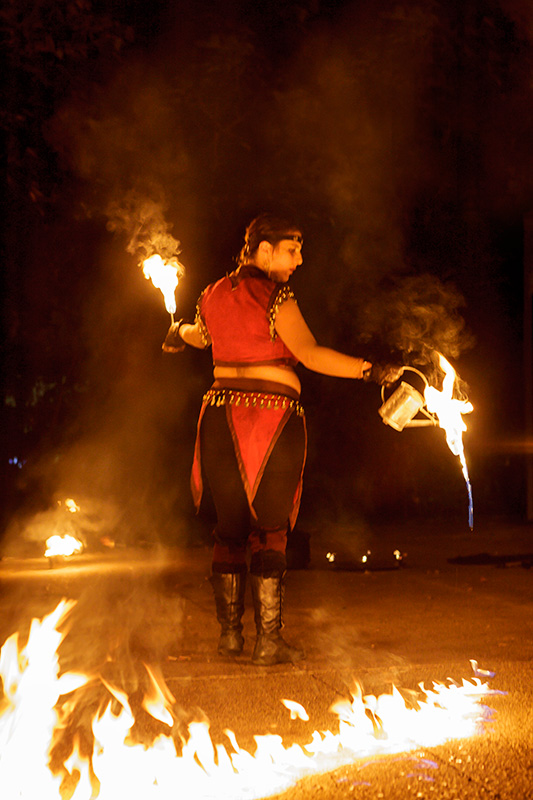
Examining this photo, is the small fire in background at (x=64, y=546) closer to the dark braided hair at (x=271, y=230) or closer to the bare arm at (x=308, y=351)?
the dark braided hair at (x=271, y=230)

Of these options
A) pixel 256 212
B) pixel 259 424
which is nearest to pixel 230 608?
pixel 259 424

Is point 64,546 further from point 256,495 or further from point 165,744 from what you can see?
point 165,744

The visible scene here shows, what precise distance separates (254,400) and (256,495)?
43 centimetres

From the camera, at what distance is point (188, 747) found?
2848 millimetres

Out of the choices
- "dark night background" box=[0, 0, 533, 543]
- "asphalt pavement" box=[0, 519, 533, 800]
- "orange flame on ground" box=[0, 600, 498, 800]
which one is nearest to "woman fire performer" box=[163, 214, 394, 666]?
"asphalt pavement" box=[0, 519, 533, 800]

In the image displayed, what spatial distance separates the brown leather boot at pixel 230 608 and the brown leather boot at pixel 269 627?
0.17m

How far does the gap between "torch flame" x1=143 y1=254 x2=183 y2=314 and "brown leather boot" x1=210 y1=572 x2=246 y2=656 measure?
1380mm

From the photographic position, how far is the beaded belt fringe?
4.16 meters

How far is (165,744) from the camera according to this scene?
2877 mm

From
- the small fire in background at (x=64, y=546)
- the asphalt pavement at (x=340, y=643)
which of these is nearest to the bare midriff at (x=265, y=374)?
the asphalt pavement at (x=340, y=643)

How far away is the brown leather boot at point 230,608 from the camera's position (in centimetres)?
429

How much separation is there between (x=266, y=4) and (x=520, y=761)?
7424 mm

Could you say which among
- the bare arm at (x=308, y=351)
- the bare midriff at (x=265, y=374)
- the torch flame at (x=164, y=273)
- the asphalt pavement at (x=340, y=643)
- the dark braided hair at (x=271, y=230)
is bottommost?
the asphalt pavement at (x=340, y=643)

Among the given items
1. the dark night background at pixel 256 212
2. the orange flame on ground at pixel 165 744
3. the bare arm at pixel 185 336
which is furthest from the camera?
the dark night background at pixel 256 212
